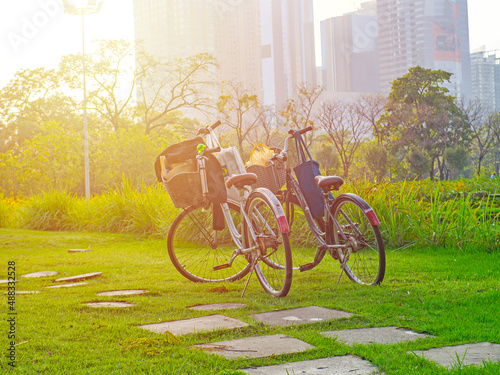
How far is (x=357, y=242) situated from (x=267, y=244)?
684 mm

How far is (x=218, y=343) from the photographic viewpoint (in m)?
2.86

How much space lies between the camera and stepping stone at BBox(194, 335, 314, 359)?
2.63 meters

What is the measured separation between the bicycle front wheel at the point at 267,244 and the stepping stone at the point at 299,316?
49 centimetres

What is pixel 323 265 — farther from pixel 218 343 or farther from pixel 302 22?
pixel 302 22

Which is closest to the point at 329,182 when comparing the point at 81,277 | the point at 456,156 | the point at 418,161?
the point at 81,277

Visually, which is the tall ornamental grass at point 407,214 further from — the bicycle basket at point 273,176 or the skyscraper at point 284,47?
the skyscraper at point 284,47

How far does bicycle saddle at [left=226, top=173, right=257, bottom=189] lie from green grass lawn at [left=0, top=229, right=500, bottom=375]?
2.76ft

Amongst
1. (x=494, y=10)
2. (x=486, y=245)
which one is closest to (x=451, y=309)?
(x=486, y=245)

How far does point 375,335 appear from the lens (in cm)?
293

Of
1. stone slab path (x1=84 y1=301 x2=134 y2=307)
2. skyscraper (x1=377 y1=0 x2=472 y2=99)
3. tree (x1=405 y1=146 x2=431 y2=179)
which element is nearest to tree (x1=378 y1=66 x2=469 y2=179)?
tree (x1=405 y1=146 x2=431 y2=179)

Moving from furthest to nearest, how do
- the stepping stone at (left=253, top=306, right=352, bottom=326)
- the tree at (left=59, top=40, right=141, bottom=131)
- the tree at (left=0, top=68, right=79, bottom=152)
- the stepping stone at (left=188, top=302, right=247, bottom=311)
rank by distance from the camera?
the tree at (left=0, top=68, right=79, bottom=152), the tree at (left=59, top=40, right=141, bottom=131), the stepping stone at (left=188, top=302, right=247, bottom=311), the stepping stone at (left=253, top=306, right=352, bottom=326)

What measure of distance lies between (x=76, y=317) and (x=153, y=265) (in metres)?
2.86

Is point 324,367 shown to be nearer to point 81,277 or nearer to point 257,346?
point 257,346

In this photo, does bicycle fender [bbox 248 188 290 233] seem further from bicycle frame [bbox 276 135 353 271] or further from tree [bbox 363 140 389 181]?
tree [bbox 363 140 389 181]
